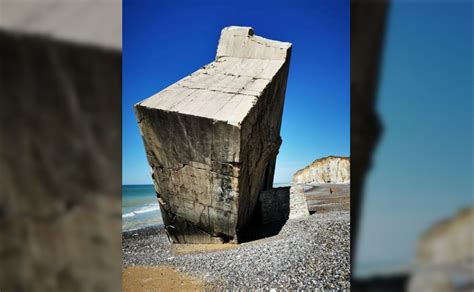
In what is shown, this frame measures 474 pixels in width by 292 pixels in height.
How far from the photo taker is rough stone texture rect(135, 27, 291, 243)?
5426 millimetres

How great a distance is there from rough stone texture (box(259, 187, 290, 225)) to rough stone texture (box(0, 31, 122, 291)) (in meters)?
6.67

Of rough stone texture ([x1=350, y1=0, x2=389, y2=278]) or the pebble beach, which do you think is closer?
rough stone texture ([x1=350, y1=0, x2=389, y2=278])

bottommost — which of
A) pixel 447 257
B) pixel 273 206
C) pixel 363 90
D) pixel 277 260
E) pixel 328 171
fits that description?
pixel 328 171

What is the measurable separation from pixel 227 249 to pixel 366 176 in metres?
5.16

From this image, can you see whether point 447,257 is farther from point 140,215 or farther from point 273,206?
point 140,215

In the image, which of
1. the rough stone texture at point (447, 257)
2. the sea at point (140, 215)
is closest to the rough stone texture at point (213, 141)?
the rough stone texture at point (447, 257)

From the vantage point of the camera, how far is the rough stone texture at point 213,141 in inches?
214

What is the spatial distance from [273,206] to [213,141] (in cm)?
279

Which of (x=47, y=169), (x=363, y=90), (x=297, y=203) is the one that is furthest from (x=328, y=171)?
(x=47, y=169)

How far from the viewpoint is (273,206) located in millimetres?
7531

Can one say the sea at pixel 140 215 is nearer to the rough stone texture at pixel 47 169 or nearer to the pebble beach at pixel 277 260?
the pebble beach at pixel 277 260

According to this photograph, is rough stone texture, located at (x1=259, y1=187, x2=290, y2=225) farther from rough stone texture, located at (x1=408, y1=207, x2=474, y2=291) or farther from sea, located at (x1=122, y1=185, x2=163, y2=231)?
sea, located at (x1=122, y1=185, x2=163, y2=231)

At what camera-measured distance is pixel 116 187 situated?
0.96 m

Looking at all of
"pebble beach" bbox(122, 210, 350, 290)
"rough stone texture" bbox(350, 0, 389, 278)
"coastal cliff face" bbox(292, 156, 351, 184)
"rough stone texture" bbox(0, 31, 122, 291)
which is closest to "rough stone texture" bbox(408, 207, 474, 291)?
"rough stone texture" bbox(350, 0, 389, 278)
